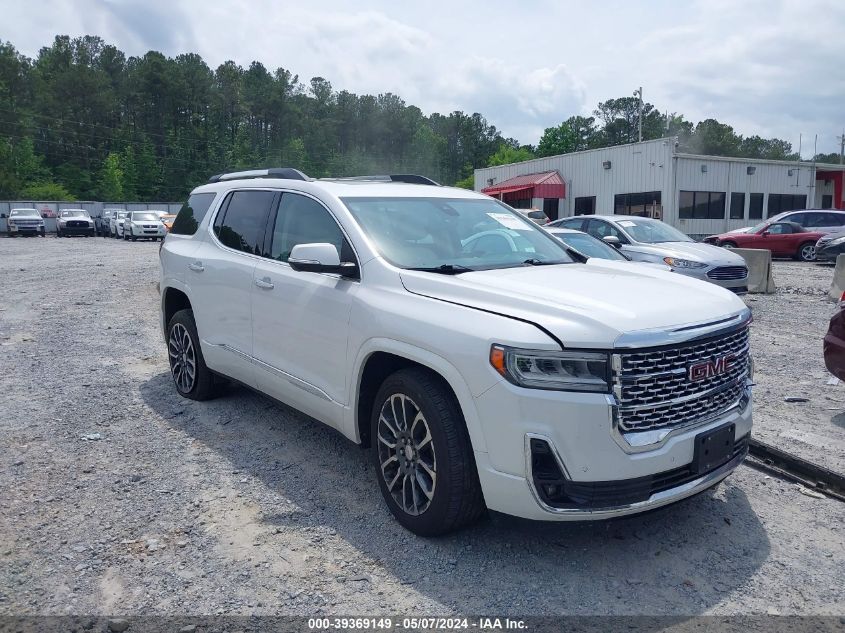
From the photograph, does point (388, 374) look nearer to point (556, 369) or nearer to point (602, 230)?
point (556, 369)

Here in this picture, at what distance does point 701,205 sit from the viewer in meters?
31.6

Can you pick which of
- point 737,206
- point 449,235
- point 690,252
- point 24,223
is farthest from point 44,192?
point 449,235

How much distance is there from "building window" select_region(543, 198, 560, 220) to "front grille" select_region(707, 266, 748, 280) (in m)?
25.8

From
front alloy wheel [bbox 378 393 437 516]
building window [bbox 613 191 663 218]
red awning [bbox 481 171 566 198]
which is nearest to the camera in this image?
front alloy wheel [bbox 378 393 437 516]

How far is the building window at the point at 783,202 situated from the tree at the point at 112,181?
65830 mm

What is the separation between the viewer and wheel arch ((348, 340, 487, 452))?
3260 mm

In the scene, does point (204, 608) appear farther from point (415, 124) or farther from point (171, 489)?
point (415, 124)

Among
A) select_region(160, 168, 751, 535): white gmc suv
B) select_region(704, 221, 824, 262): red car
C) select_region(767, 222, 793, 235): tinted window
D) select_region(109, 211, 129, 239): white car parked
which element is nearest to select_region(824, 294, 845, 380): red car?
select_region(160, 168, 751, 535): white gmc suv

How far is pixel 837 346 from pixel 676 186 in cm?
2636

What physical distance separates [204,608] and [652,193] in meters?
30.7

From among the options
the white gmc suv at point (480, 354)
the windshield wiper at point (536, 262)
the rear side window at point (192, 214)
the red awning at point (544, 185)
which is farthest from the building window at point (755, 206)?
the windshield wiper at point (536, 262)

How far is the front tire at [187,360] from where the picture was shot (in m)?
5.90

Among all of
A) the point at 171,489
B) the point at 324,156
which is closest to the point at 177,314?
the point at 171,489

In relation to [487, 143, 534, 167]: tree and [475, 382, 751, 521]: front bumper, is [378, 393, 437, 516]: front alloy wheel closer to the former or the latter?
[475, 382, 751, 521]: front bumper
